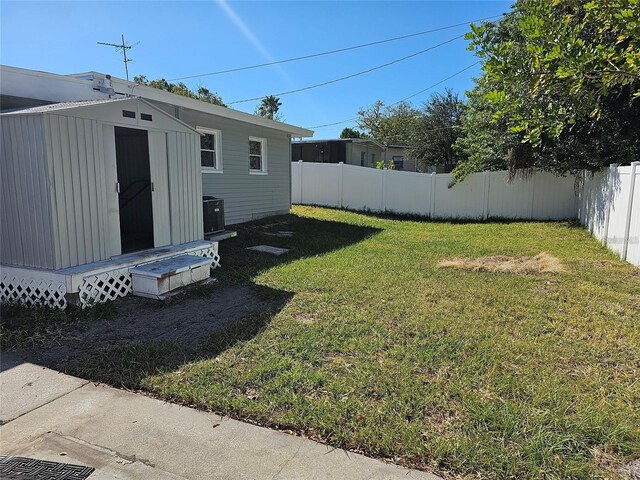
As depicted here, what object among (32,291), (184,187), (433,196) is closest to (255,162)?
(184,187)

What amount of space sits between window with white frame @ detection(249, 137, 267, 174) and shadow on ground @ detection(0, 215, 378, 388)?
618 cm

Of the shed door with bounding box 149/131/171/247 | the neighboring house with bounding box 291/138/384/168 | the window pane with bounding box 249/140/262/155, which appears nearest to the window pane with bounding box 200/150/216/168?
the window pane with bounding box 249/140/262/155

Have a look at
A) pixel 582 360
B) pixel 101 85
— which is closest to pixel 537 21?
pixel 582 360

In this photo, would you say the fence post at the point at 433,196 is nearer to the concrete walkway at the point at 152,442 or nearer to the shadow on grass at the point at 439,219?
the shadow on grass at the point at 439,219

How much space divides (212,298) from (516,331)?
11.5 feet

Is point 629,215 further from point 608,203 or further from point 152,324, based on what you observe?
point 152,324

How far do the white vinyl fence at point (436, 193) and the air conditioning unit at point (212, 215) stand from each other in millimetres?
8103

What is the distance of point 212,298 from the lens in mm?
5332

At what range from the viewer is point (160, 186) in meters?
5.97

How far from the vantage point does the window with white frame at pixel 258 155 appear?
11.9 m

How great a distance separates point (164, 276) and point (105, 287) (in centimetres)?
67

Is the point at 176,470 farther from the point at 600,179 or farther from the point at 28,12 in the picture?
the point at 600,179

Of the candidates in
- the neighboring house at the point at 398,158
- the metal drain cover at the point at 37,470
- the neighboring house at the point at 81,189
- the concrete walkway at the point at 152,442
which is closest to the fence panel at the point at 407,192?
the neighboring house at the point at 81,189

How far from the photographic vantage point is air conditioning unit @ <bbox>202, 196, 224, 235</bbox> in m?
7.85
